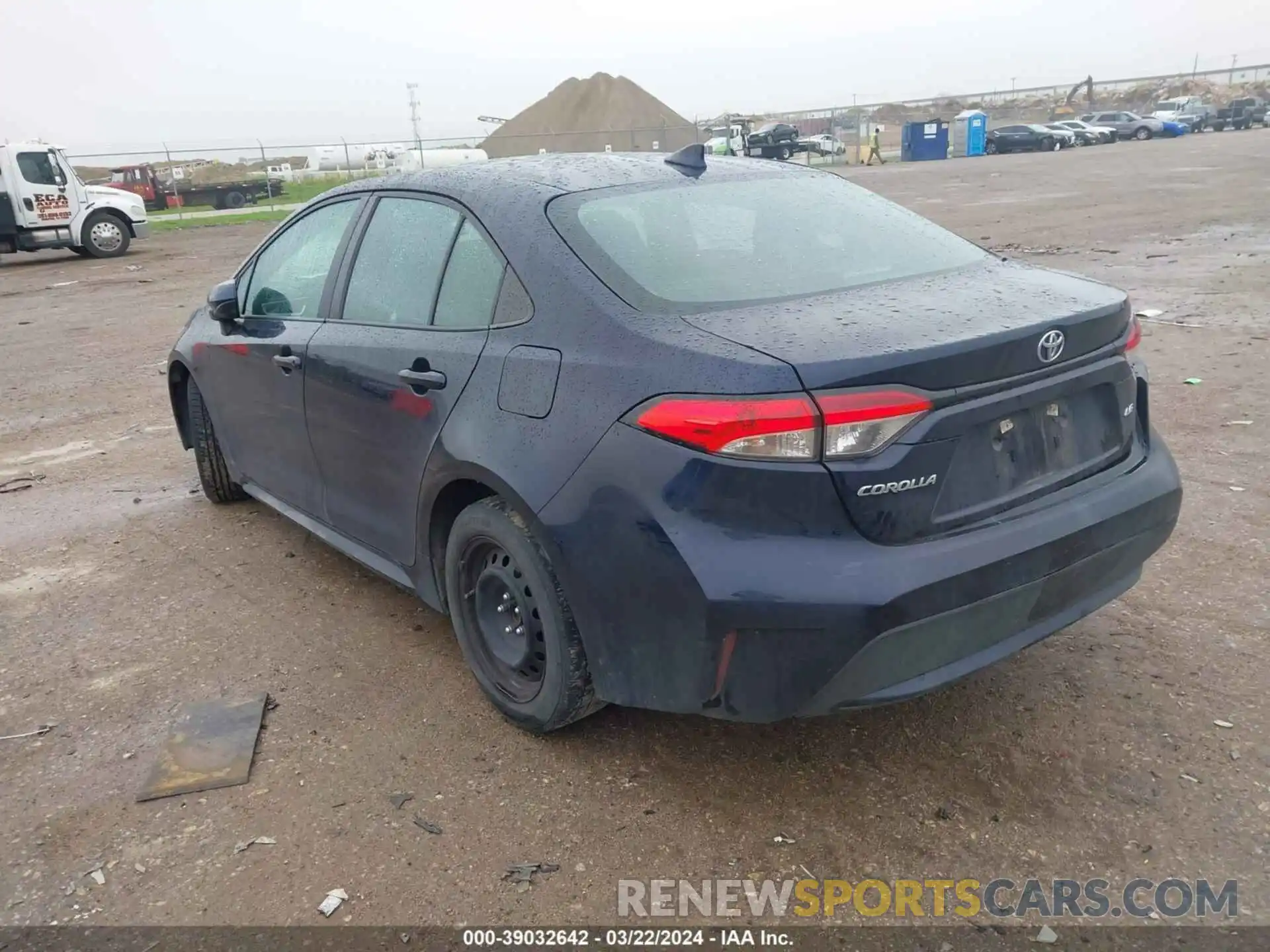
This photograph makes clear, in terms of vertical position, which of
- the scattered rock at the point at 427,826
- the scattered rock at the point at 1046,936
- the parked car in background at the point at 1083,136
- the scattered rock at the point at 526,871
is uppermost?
the scattered rock at the point at 427,826

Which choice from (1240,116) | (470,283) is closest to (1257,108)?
(1240,116)

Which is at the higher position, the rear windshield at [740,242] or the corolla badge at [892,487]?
the rear windshield at [740,242]

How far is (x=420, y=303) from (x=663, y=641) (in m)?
1.52

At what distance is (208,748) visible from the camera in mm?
3174

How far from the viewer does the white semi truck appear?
19.9 metres

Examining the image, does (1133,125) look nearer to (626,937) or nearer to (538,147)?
(538,147)

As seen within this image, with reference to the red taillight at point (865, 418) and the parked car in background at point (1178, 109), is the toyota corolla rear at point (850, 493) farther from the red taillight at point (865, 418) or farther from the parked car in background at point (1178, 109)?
the parked car in background at point (1178, 109)

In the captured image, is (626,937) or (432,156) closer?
(626,937)

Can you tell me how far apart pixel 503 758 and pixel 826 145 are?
168ft

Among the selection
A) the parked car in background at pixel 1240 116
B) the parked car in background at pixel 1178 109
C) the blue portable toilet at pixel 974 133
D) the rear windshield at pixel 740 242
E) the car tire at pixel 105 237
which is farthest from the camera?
the parked car in background at pixel 1178 109

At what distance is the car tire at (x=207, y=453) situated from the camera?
5137 millimetres

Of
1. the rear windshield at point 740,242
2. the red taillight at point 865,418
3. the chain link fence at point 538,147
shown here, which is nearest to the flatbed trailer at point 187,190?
the chain link fence at point 538,147

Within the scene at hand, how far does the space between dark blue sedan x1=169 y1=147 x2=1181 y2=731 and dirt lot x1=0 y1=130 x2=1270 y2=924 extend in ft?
1.15

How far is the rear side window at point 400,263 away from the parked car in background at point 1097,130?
164 feet
